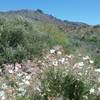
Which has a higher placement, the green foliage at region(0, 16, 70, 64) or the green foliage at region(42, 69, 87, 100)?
the green foliage at region(0, 16, 70, 64)

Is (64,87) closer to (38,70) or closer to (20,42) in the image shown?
(38,70)

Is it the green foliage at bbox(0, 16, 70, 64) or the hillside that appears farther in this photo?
the green foliage at bbox(0, 16, 70, 64)

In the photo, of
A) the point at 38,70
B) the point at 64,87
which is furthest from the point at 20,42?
the point at 64,87

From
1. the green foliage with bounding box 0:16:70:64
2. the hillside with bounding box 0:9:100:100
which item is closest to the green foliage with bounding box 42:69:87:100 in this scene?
the hillside with bounding box 0:9:100:100

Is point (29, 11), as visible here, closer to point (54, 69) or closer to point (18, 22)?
point (18, 22)

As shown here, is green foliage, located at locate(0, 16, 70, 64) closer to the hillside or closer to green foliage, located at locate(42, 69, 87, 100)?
the hillside

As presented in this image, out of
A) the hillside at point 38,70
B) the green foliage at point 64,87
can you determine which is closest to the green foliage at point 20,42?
the hillside at point 38,70

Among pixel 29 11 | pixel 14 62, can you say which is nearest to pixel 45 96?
pixel 14 62

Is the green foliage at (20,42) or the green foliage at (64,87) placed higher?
the green foliage at (20,42)

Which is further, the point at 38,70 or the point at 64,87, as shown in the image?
the point at 38,70

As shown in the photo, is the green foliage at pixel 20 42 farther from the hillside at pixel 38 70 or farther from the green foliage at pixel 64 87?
the green foliage at pixel 64 87

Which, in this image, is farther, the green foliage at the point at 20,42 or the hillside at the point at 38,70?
the green foliage at the point at 20,42

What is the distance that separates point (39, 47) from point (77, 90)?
5.80m

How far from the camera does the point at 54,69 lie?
34.0 feet
